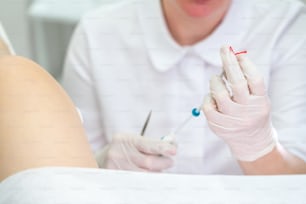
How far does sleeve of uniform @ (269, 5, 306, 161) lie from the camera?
0.90m

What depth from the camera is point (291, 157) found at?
84 cm

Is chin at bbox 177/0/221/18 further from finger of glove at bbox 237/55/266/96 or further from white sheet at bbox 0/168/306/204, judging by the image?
white sheet at bbox 0/168/306/204

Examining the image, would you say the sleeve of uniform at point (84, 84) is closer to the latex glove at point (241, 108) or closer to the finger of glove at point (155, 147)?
the finger of glove at point (155, 147)

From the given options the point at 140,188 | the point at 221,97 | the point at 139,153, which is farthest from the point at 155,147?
the point at 140,188

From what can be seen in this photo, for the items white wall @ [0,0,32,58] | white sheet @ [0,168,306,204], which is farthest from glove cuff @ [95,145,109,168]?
white wall @ [0,0,32,58]

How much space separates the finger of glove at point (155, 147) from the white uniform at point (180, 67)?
125 mm

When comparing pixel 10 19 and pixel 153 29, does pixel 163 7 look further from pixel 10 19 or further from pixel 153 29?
pixel 10 19

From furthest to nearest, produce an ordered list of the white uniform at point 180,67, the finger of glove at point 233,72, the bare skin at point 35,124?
the white uniform at point 180,67 < the finger of glove at point 233,72 < the bare skin at point 35,124

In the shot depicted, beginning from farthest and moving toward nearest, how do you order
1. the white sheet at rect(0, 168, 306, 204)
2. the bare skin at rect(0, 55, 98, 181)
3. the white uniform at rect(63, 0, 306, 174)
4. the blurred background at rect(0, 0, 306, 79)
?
the blurred background at rect(0, 0, 306, 79)
the white uniform at rect(63, 0, 306, 174)
the bare skin at rect(0, 55, 98, 181)
the white sheet at rect(0, 168, 306, 204)

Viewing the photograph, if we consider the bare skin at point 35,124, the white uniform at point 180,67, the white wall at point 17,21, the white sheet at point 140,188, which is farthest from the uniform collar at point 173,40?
the white wall at point 17,21

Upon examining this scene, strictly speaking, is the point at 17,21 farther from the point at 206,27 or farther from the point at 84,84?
the point at 206,27

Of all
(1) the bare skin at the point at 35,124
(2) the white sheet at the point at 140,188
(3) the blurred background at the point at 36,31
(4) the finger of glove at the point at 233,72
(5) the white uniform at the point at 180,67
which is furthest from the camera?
(3) the blurred background at the point at 36,31

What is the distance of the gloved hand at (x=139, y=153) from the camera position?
82cm

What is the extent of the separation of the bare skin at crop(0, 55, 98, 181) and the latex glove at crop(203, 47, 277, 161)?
9.0 inches
